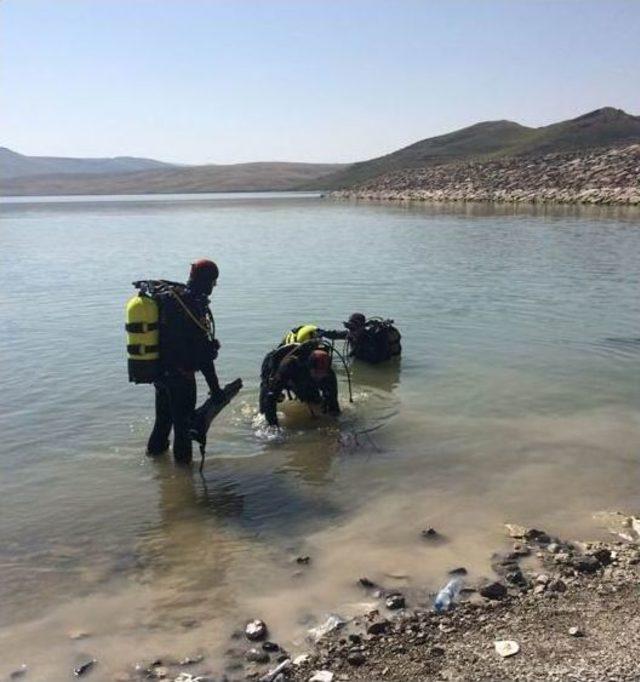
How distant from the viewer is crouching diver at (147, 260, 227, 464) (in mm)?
8266

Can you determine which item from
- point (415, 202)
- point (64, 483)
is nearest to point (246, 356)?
point (64, 483)

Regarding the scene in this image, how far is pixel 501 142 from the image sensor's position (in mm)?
146250

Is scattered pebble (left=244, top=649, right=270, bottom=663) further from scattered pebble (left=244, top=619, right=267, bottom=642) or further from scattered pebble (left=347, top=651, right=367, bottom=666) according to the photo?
scattered pebble (left=347, top=651, right=367, bottom=666)

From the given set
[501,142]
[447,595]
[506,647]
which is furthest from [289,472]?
[501,142]

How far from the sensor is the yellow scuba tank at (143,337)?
809 cm

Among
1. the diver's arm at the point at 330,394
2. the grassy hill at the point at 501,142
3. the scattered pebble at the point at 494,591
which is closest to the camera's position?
the scattered pebble at the point at 494,591

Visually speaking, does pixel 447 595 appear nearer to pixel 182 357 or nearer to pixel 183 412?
pixel 182 357

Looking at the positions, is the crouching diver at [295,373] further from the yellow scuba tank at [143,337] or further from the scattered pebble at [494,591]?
the scattered pebble at [494,591]

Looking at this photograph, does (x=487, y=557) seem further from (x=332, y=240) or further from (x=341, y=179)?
(x=341, y=179)

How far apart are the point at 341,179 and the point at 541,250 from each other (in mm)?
128558

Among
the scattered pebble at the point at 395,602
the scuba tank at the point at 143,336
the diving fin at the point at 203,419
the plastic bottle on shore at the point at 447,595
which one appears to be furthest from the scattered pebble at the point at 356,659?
the scuba tank at the point at 143,336

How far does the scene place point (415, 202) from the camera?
88.8 m

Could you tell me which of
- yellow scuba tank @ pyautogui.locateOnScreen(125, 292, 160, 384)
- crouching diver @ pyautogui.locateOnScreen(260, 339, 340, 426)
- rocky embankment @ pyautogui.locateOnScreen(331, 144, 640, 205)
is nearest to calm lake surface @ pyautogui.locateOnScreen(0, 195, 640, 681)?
crouching diver @ pyautogui.locateOnScreen(260, 339, 340, 426)

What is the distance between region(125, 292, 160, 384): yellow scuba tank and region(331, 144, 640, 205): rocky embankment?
183ft
